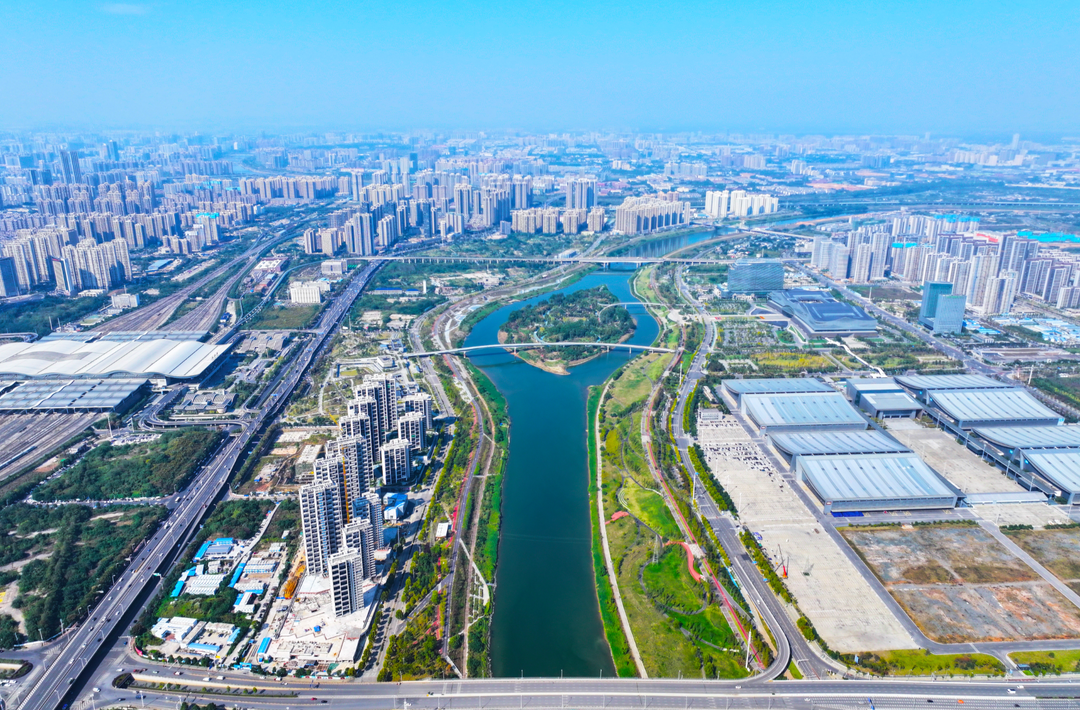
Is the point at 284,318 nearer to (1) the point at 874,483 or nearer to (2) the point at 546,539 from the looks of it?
(2) the point at 546,539

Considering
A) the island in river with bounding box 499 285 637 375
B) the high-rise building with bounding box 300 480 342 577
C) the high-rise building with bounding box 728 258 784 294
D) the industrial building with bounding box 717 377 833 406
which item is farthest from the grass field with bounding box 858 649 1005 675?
the high-rise building with bounding box 728 258 784 294

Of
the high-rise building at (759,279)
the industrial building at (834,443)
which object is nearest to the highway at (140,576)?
the industrial building at (834,443)

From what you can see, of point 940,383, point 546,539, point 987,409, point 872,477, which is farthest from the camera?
point 940,383

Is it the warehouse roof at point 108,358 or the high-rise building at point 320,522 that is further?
the warehouse roof at point 108,358

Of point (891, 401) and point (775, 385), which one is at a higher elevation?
point (775, 385)

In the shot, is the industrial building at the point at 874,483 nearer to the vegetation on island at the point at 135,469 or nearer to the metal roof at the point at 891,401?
the metal roof at the point at 891,401

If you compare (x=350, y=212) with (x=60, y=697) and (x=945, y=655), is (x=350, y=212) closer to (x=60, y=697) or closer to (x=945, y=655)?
(x=60, y=697)

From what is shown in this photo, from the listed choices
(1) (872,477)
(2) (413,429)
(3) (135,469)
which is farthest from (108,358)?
(1) (872,477)
